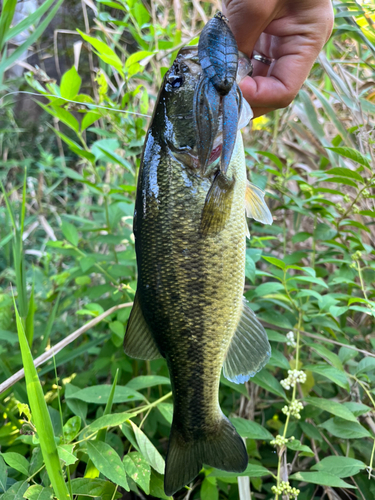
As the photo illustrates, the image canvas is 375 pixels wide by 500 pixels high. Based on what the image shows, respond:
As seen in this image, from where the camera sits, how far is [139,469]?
99 cm

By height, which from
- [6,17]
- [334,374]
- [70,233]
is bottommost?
[334,374]

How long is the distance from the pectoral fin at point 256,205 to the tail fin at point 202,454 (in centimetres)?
58

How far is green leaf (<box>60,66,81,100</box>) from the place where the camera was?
143cm

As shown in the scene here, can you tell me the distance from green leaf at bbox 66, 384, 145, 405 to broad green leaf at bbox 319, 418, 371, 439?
23.5 inches

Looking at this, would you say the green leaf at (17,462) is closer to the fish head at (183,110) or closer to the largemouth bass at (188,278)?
the largemouth bass at (188,278)

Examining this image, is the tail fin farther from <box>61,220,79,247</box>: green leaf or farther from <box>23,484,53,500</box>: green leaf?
<box>61,220,79,247</box>: green leaf

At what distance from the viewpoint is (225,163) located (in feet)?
3.13

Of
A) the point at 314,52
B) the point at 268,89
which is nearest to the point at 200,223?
the point at 268,89

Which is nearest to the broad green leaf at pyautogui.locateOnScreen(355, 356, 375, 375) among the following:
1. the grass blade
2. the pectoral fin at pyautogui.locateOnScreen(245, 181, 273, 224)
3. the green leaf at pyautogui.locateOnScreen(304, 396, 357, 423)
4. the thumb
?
the green leaf at pyautogui.locateOnScreen(304, 396, 357, 423)

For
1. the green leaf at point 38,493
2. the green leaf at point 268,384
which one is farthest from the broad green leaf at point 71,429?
the green leaf at point 268,384

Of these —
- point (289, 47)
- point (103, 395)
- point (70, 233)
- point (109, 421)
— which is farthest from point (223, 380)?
point (289, 47)

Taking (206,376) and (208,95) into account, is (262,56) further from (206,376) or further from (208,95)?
(206,376)

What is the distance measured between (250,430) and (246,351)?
302 mm

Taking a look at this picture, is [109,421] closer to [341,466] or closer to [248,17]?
[341,466]
